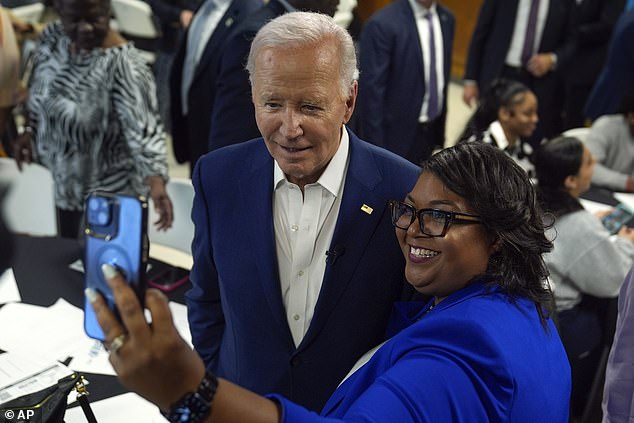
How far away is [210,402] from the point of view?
2.87 ft

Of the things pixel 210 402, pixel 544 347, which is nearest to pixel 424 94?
pixel 544 347

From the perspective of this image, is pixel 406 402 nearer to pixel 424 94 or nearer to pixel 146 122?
pixel 146 122

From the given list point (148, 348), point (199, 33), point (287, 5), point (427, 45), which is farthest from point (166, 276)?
point (427, 45)

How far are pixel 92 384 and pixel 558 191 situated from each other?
199cm

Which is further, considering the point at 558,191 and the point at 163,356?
the point at 558,191

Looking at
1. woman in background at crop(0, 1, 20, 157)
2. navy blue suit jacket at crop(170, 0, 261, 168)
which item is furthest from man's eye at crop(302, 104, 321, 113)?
navy blue suit jacket at crop(170, 0, 261, 168)

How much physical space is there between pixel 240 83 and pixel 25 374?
1619 millimetres

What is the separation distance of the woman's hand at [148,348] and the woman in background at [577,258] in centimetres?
219

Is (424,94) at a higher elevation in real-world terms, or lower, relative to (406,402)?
lower

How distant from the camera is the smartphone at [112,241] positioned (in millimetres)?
881

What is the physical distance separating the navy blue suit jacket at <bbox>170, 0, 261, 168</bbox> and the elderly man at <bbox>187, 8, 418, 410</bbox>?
68.7 inches

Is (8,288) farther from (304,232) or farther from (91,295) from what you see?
(91,295)

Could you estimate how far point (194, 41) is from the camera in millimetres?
4027

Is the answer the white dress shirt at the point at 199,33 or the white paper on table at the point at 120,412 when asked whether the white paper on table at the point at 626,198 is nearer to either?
the white dress shirt at the point at 199,33
